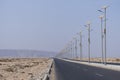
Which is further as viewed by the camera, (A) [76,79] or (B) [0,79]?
(B) [0,79]

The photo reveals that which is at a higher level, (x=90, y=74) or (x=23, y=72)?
(x=90, y=74)

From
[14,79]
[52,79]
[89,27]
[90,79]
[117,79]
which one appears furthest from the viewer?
[89,27]

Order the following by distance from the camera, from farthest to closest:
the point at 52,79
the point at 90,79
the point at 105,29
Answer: the point at 105,29, the point at 52,79, the point at 90,79

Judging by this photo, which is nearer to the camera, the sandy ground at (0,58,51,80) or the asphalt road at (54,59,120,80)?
the asphalt road at (54,59,120,80)

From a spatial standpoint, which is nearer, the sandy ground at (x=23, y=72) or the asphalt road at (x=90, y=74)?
the asphalt road at (x=90, y=74)

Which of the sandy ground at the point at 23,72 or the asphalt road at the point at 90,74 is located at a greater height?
the asphalt road at the point at 90,74

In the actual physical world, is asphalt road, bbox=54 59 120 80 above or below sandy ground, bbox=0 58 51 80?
above

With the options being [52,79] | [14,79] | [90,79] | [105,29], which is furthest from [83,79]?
[105,29]

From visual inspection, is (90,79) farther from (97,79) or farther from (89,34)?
(89,34)

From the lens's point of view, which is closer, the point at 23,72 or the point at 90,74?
the point at 90,74

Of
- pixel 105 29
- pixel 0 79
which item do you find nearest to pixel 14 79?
pixel 0 79

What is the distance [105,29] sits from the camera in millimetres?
56281

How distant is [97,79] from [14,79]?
2178cm

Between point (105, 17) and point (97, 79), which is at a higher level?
point (105, 17)
